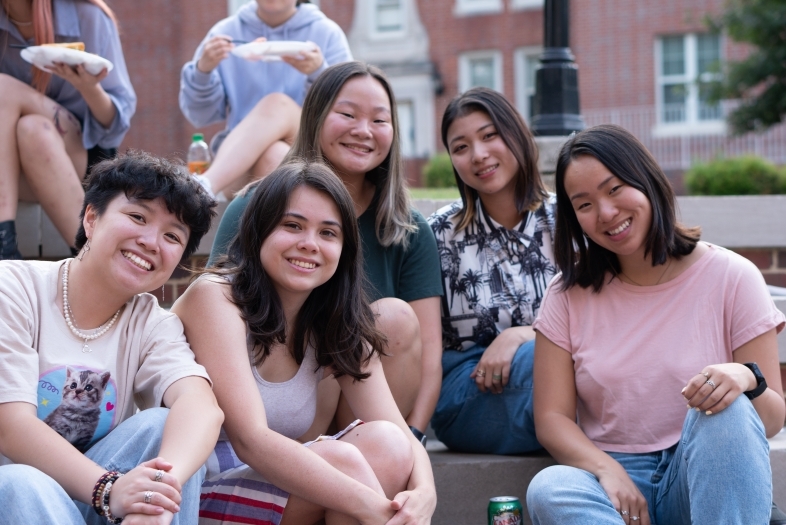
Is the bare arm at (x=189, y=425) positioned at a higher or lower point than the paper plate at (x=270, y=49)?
lower

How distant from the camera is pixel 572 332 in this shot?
2756mm

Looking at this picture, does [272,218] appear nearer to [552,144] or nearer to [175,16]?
[552,144]

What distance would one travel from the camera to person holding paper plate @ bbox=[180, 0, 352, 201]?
3.95m

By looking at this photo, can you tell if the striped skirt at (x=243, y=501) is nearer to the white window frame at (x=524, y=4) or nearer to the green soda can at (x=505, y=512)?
the green soda can at (x=505, y=512)

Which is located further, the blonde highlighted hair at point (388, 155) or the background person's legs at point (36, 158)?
the background person's legs at point (36, 158)

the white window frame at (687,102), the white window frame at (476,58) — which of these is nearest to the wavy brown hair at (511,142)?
the white window frame at (687,102)

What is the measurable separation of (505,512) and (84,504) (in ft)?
3.53

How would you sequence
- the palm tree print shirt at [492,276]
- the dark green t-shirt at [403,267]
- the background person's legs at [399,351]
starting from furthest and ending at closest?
1. the palm tree print shirt at [492,276]
2. the dark green t-shirt at [403,267]
3. the background person's legs at [399,351]

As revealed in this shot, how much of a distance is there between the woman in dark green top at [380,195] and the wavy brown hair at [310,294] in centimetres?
34

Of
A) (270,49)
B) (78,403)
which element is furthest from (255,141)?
(78,403)

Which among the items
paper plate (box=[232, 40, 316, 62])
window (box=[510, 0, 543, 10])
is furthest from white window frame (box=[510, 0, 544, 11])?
paper plate (box=[232, 40, 316, 62])

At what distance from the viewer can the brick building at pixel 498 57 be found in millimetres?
17453

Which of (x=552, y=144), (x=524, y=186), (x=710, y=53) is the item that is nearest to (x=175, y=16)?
(x=710, y=53)

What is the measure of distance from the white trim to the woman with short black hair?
1763 cm
